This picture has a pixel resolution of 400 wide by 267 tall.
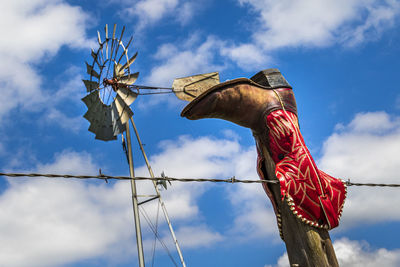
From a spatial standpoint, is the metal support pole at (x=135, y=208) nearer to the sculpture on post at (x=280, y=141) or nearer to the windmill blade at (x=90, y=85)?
the windmill blade at (x=90, y=85)

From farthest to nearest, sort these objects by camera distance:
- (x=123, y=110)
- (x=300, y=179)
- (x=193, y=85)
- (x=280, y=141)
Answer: (x=123, y=110) < (x=193, y=85) < (x=280, y=141) < (x=300, y=179)

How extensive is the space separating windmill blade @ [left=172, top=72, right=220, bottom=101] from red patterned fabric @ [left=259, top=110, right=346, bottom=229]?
1695 millimetres

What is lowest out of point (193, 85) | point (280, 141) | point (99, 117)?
point (280, 141)

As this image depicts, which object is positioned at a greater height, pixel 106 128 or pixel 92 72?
pixel 92 72

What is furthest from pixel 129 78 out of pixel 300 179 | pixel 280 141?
pixel 300 179

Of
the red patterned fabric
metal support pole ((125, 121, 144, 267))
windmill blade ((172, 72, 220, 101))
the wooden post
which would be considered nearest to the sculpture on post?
the red patterned fabric

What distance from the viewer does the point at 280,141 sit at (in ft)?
22.3

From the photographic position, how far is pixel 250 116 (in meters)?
7.04

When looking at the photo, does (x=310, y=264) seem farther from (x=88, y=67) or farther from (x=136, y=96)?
(x=88, y=67)

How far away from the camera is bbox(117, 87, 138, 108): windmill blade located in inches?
430

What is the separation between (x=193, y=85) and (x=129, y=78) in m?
3.44

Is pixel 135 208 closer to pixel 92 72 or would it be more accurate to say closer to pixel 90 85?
pixel 90 85

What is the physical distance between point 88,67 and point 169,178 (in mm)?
7722

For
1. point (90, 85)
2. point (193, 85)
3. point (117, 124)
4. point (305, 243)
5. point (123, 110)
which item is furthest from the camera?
point (90, 85)
